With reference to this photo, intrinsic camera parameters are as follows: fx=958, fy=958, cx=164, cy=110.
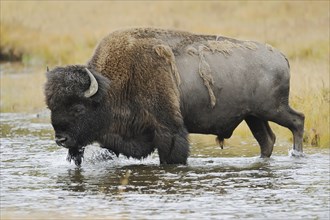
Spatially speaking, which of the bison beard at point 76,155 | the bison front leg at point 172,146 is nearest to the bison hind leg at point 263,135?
the bison front leg at point 172,146

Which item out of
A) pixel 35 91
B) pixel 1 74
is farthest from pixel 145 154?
pixel 1 74

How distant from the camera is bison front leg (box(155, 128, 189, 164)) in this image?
12.8 metres

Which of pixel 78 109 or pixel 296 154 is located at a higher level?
pixel 78 109

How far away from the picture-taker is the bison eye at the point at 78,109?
41.3 feet

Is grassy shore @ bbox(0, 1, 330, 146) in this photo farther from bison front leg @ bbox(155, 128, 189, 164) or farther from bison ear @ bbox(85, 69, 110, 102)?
bison ear @ bbox(85, 69, 110, 102)

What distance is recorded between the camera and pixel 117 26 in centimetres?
3253

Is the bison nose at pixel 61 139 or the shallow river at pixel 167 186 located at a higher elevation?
the bison nose at pixel 61 139

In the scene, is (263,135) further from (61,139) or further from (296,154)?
(61,139)

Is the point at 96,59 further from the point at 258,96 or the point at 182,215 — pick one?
the point at 182,215

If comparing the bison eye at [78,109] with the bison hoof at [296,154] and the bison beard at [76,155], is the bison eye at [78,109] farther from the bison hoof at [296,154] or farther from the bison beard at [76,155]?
the bison hoof at [296,154]

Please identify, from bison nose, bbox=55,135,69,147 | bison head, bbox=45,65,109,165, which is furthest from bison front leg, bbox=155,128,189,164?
A: bison nose, bbox=55,135,69,147

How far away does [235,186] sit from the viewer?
11.2m

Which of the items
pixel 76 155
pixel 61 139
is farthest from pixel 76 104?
pixel 76 155

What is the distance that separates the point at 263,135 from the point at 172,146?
1786 mm
